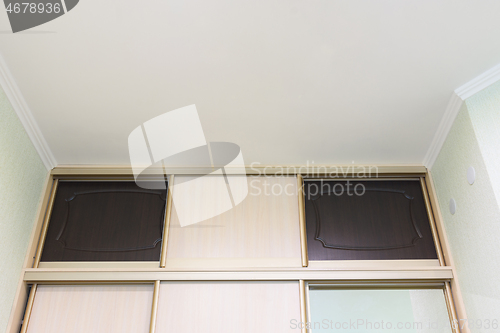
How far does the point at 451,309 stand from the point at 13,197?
2322mm

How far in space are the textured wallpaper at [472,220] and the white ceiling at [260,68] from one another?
7.6 inches

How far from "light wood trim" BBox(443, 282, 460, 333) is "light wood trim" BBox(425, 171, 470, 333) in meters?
0.02

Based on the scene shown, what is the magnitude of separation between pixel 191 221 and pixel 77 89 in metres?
0.95

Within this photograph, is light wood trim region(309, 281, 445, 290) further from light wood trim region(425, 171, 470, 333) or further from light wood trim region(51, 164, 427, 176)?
light wood trim region(51, 164, 427, 176)

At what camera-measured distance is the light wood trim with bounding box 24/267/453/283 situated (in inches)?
80.2

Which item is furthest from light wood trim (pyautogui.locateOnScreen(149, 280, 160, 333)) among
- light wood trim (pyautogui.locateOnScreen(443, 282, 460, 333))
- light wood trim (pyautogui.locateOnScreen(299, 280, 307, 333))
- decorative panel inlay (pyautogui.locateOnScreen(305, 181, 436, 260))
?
light wood trim (pyautogui.locateOnScreen(443, 282, 460, 333))

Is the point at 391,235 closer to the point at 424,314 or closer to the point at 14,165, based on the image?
the point at 424,314

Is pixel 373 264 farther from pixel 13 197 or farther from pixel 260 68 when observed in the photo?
pixel 13 197

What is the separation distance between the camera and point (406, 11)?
58.0 inches

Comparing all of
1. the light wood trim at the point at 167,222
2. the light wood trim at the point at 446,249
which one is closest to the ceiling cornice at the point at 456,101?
the light wood trim at the point at 446,249

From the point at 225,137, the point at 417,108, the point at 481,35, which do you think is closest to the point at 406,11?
the point at 481,35

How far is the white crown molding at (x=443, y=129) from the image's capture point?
1.89m

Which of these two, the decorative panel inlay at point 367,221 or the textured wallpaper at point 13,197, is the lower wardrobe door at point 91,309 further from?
the decorative panel inlay at point 367,221

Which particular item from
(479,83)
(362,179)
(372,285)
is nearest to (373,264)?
(372,285)
